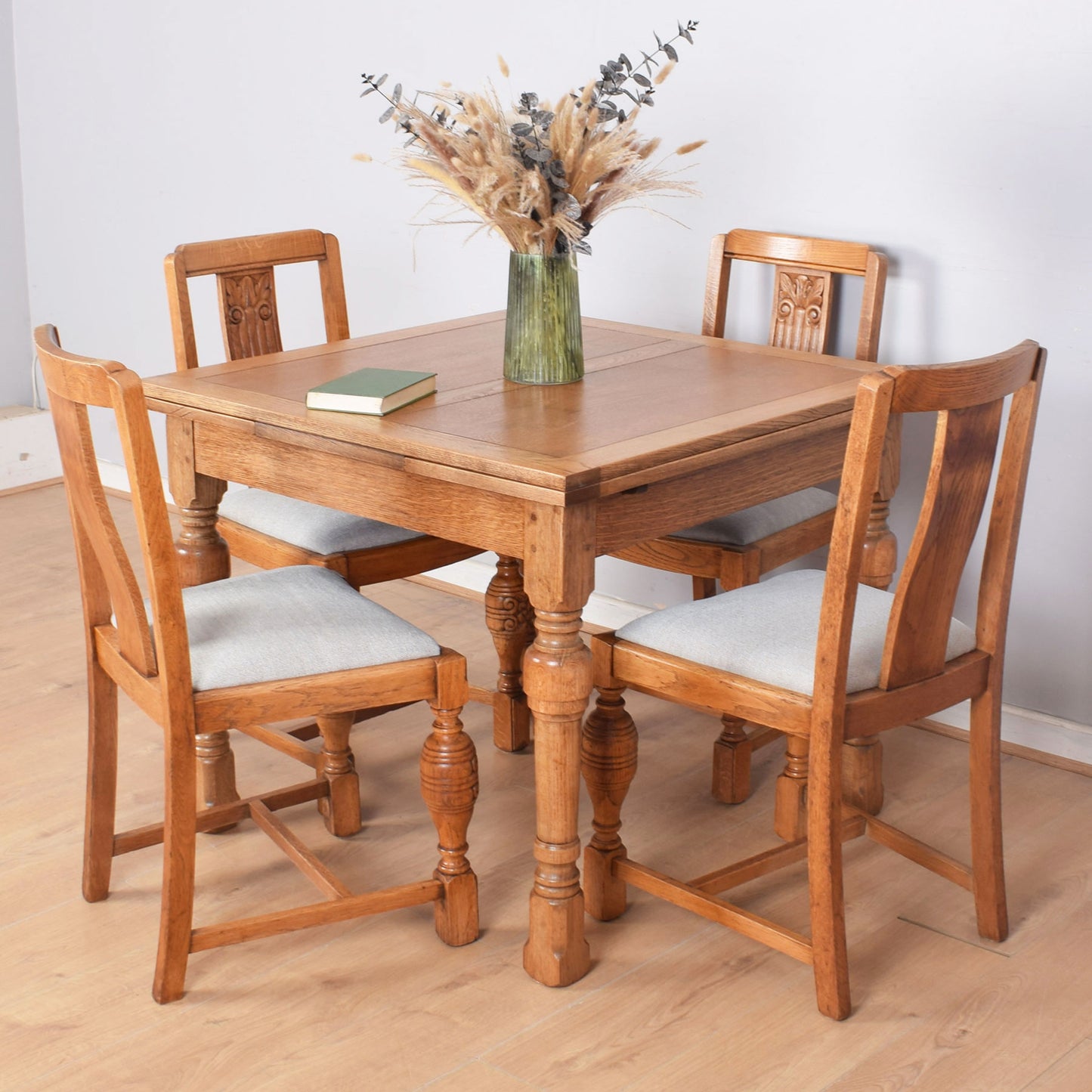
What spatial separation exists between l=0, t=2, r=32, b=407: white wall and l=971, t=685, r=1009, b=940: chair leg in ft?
12.3

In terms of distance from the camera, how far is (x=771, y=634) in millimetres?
2020

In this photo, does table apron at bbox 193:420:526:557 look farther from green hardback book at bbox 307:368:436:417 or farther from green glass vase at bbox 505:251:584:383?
green glass vase at bbox 505:251:584:383

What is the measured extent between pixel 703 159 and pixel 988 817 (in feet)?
5.21

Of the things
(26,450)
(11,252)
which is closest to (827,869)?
(26,450)

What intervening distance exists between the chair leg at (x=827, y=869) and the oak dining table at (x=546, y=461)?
329 millimetres

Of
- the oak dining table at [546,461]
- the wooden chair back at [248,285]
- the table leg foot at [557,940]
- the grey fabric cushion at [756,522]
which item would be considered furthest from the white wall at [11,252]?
the table leg foot at [557,940]

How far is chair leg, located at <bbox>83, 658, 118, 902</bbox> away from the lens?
2174mm

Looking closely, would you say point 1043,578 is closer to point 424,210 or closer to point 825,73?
point 825,73

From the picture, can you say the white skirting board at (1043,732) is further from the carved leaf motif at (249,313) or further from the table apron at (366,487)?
the carved leaf motif at (249,313)

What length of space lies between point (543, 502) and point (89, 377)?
0.60 meters

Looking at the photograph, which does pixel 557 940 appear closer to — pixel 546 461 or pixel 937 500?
pixel 546 461

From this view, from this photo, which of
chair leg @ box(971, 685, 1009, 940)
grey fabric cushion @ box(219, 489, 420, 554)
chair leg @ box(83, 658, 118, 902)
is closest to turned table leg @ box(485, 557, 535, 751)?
grey fabric cushion @ box(219, 489, 420, 554)

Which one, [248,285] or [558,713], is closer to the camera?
[558,713]

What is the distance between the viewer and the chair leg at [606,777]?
212cm
